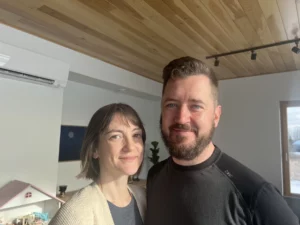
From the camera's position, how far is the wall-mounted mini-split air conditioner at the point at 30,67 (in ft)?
6.96

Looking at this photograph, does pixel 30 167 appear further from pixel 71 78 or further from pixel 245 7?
pixel 245 7

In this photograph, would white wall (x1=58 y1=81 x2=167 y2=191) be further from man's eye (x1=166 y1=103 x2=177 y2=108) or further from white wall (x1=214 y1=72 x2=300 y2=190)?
man's eye (x1=166 y1=103 x2=177 y2=108)

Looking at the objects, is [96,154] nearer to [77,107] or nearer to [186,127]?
[186,127]

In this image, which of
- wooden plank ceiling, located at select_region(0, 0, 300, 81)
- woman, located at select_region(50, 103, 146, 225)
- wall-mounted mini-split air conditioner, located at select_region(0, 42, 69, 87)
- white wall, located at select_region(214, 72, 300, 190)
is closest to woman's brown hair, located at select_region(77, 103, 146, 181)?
woman, located at select_region(50, 103, 146, 225)

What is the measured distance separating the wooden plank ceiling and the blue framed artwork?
3.58 feet

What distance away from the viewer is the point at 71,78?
299 centimetres

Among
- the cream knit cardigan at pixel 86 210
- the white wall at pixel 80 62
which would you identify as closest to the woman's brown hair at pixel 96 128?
the cream knit cardigan at pixel 86 210

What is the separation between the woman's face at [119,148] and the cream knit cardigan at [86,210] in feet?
0.42

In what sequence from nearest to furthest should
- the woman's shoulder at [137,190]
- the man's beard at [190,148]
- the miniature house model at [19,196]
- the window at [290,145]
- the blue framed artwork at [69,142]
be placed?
the man's beard at [190,148], the woman's shoulder at [137,190], the miniature house model at [19,196], the blue framed artwork at [69,142], the window at [290,145]

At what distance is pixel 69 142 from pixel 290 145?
348 centimetres

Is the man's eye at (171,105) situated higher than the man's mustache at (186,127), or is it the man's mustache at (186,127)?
the man's eye at (171,105)

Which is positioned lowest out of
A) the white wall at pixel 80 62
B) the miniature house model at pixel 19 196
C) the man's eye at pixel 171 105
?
the miniature house model at pixel 19 196

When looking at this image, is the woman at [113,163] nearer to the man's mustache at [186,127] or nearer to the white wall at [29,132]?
the man's mustache at [186,127]

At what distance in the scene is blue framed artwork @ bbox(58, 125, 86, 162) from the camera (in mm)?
3016
